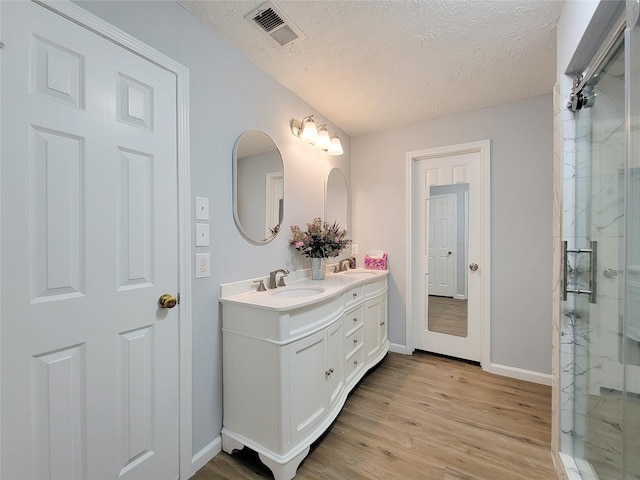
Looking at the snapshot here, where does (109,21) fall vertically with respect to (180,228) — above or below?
above

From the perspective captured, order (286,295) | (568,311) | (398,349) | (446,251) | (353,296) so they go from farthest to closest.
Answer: (398,349) → (446,251) → (353,296) → (286,295) → (568,311)

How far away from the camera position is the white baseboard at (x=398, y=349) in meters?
2.81

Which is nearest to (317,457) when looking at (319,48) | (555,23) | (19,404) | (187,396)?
(187,396)

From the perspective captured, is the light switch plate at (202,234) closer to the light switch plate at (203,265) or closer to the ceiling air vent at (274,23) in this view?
the light switch plate at (203,265)

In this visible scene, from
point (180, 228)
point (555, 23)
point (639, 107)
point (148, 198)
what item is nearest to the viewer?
point (639, 107)

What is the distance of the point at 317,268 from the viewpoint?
2232mm

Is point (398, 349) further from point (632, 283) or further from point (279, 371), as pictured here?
point (632, 283)

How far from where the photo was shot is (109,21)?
1095mm

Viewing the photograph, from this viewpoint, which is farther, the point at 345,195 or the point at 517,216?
the point at 345,195

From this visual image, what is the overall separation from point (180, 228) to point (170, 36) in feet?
3.15

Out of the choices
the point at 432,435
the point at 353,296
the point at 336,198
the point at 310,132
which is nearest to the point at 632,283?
the point at 432,435

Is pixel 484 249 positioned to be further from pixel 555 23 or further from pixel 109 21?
pixel 109 21

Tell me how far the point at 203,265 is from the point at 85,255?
20.3 inches

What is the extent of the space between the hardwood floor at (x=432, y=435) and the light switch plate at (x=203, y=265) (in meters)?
1.05
